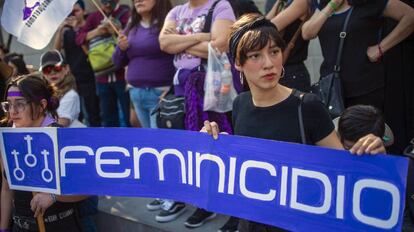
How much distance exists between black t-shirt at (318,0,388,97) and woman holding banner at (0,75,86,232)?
5.72 feet

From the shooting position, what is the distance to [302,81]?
3193 millimetres

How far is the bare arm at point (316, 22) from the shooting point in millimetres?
2910

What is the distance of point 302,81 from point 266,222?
4.79 feet

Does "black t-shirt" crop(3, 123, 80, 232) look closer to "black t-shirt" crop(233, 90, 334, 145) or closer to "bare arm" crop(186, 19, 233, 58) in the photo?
"bare arm" crop(186, 19, 233, 58)

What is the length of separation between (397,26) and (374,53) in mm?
215

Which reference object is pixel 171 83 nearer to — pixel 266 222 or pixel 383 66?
pixel 383 66

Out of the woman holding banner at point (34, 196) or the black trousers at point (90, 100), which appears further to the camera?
the black trousers at point (90, 100)

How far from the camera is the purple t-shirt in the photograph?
10.6ft

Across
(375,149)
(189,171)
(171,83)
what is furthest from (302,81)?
(375,149)

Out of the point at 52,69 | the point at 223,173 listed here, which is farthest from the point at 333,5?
the point at 52,69

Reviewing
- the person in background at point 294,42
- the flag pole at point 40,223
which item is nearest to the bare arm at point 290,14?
the person in background at point 294,42

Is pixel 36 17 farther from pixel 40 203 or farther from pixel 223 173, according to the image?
pixel 223 173

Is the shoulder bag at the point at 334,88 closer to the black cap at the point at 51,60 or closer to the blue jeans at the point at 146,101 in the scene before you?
the blue jeans at the point at 146,101

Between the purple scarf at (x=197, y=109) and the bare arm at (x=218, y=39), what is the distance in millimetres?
156
